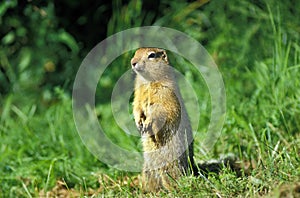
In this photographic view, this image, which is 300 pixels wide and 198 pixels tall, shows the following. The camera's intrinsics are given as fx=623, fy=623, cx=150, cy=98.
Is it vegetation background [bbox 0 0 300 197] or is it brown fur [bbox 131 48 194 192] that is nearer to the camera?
brown fur [bbox 131 48 194 192]

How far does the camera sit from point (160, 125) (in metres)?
3.94

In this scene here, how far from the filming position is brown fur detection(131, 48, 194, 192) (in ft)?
13.0

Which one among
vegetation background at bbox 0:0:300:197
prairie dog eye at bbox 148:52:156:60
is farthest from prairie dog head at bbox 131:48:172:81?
vegetation background at bbox 0:0:300:197

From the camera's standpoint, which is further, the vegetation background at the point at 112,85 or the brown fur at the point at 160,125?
the vegetation background at the point at 112,85

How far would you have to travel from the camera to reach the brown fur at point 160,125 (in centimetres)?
395

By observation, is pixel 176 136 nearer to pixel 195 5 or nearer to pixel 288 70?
pixel 288 70

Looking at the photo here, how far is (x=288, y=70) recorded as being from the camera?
5.08 m

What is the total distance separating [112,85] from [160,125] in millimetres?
2650

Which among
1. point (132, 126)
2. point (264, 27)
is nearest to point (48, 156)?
point (132, 126)

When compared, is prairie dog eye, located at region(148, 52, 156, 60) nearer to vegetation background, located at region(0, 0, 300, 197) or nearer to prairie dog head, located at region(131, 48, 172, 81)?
prairie dog head, located at region(131, 48, 172, 81)

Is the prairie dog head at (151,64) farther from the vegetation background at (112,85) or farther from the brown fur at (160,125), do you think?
the vegetation background at (112,85)

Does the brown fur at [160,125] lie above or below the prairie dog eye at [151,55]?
below

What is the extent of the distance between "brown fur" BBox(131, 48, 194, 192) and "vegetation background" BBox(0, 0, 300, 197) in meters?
0.17

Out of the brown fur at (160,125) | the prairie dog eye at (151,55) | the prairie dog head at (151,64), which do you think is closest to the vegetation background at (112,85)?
the brown fur at (160,125)
